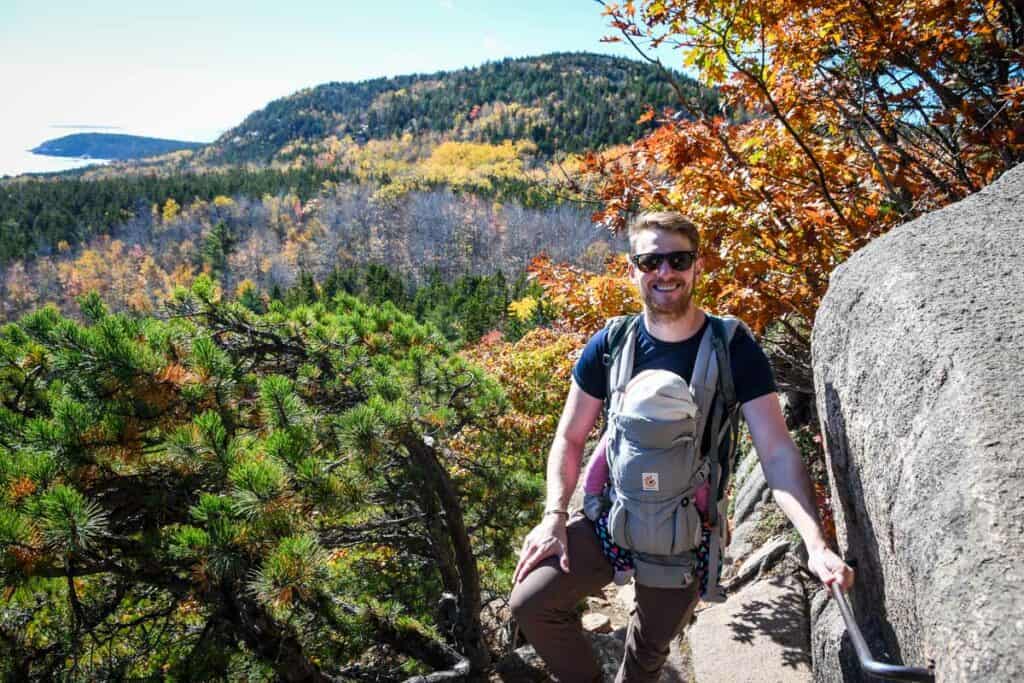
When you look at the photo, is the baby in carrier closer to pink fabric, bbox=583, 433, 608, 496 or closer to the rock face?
pink fabric, bbox=583, 433, 608, 496

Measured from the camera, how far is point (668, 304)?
2.11m

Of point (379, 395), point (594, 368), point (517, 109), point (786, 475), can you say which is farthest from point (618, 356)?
point (517, 109)

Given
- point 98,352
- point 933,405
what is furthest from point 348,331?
point 933,405

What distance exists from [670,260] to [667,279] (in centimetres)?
7

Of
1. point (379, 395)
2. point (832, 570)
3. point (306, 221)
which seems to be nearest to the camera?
point (832, 570)

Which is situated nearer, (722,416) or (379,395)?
(722,416)

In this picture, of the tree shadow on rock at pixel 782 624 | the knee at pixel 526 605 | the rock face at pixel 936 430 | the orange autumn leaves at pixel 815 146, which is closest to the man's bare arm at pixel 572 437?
the knee at pixel 526 605

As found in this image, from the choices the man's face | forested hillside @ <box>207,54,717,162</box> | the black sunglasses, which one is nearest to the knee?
the man's face

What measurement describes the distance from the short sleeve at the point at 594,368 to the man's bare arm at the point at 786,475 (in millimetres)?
516

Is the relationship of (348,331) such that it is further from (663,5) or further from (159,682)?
(663,5)

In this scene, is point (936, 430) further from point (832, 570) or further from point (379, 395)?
point (379, 395)

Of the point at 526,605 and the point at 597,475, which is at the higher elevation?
the point at 597,475

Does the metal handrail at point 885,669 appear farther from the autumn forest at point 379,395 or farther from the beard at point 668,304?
the autumn forest at point 379,395

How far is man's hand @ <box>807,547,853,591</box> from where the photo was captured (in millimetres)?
1577
